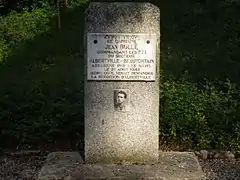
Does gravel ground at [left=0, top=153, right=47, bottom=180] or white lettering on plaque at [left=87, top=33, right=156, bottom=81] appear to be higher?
white lettering on plaque at [left=87, top=33, right=156, bottom=81]

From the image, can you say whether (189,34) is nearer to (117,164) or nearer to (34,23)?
(34,23)

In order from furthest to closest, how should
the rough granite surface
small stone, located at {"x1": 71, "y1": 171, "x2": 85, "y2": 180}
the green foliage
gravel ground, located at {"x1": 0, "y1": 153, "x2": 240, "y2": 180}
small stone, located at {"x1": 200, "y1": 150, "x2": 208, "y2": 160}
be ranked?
1. the green foliage
2. small stone, located at {"x1": 200, "y1": 150, "x2": 208, "y2": 160}
3. gravel ground, located at {"x1": 0, "y1": 153, "x2": 240, "y2": 180}
4. the rough granite surface
5. small stone, located at {"x1": 71, "y1": 171, "x2": 85, "y2": 180}

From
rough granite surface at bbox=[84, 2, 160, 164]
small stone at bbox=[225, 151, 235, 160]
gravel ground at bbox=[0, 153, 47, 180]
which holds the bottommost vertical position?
gravel ground at bbox=[0, 153, 47, 180]

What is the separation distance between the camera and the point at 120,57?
192 inches

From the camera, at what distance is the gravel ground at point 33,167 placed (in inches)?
217

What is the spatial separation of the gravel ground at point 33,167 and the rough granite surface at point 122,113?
0.85 meters

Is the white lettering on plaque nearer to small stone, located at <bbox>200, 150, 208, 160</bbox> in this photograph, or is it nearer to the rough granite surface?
the rough granite surface

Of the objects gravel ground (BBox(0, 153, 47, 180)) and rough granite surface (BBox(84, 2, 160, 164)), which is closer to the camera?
rough granite surface (BBox(84, 2, 160, 164))

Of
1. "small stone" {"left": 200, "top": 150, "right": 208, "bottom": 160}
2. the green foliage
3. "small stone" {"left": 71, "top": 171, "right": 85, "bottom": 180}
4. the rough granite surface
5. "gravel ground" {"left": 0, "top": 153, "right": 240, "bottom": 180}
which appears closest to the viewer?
"small stone" {"left": 71, "top": 171, "right": 85, "bottom": 180}

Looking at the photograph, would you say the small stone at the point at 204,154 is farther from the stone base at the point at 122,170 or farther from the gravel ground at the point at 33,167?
the stone base at the point at 122,170

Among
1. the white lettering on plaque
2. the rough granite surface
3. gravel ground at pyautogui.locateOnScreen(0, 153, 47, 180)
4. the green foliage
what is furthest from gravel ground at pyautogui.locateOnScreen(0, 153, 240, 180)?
the green foliage

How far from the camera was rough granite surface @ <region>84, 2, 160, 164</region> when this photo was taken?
4.81m

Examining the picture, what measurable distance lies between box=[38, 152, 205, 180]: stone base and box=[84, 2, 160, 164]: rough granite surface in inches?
4.9

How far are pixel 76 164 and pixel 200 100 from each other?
2.27 meters
